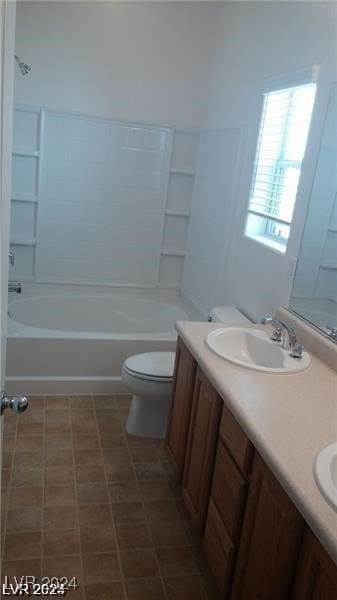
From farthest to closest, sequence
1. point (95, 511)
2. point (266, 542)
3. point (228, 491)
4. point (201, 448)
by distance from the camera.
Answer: point (95, 511) → point (201, 448) → point (228, 491) → point (266, 542)

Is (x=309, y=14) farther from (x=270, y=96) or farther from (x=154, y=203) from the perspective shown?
(x=154, y=203)

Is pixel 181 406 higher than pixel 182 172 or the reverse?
the reverse

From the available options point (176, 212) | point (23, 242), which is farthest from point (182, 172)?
point (23, 242)

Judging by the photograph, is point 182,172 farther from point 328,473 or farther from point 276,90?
point 328,473

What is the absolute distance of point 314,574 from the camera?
1.15 metres

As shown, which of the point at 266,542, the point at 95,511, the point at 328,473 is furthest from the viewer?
the point at 95,511

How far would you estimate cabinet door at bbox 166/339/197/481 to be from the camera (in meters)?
2.11

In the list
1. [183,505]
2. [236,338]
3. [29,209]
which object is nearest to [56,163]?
[29,209]

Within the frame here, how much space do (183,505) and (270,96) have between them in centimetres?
224

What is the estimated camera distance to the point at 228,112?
335 centimetres

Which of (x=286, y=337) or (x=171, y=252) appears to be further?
(x=171, y=252)

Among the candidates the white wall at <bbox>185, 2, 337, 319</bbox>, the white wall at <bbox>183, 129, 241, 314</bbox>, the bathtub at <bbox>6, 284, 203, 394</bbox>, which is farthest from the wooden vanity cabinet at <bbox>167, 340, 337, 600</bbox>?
the white wall at <bbox>183, 129, 241, 314</bbox>

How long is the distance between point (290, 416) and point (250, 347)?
71 cm

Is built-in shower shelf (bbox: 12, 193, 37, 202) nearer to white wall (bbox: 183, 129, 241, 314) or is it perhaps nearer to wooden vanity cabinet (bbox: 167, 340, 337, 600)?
white wall (bbox: 183, 129, 241, 314)
